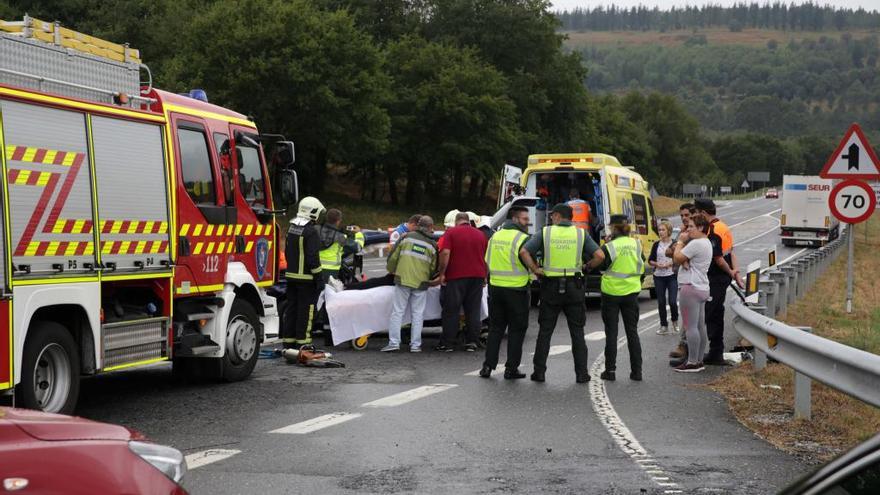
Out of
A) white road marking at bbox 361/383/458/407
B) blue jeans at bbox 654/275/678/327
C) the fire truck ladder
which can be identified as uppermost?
the fire truck ladder

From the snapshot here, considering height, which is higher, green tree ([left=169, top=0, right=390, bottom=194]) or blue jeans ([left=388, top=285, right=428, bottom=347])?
green tree ([left=169, top=0, right=390, bottom=194])

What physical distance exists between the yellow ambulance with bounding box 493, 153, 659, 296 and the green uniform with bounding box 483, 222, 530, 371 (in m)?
8.03

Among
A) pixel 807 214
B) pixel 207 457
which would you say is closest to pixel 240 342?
pixel 207 457

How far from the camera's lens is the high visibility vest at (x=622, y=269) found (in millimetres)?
12312

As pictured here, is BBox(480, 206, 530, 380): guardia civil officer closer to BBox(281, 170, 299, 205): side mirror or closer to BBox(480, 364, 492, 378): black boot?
BBox(480, 364, 492, 378): black boot

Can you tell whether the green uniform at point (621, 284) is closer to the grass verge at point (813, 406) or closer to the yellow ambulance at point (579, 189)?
the grass verge at point (813, 406)

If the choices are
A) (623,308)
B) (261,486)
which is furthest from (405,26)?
(261,486)

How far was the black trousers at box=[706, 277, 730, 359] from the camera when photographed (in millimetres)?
13383

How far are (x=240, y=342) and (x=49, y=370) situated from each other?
3.11m

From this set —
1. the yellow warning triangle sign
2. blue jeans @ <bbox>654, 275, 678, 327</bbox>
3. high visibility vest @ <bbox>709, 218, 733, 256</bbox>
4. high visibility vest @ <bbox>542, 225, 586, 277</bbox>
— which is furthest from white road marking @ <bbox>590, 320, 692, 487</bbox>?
the yellow warning triangle sign

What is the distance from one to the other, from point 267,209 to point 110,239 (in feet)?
10.1

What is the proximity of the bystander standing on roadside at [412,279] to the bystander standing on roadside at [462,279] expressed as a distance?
22cm

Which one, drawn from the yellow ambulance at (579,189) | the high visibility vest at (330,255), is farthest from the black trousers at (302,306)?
the yellow ambulance at (579,189)

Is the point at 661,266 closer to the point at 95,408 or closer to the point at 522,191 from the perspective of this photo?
the point at 522,191
